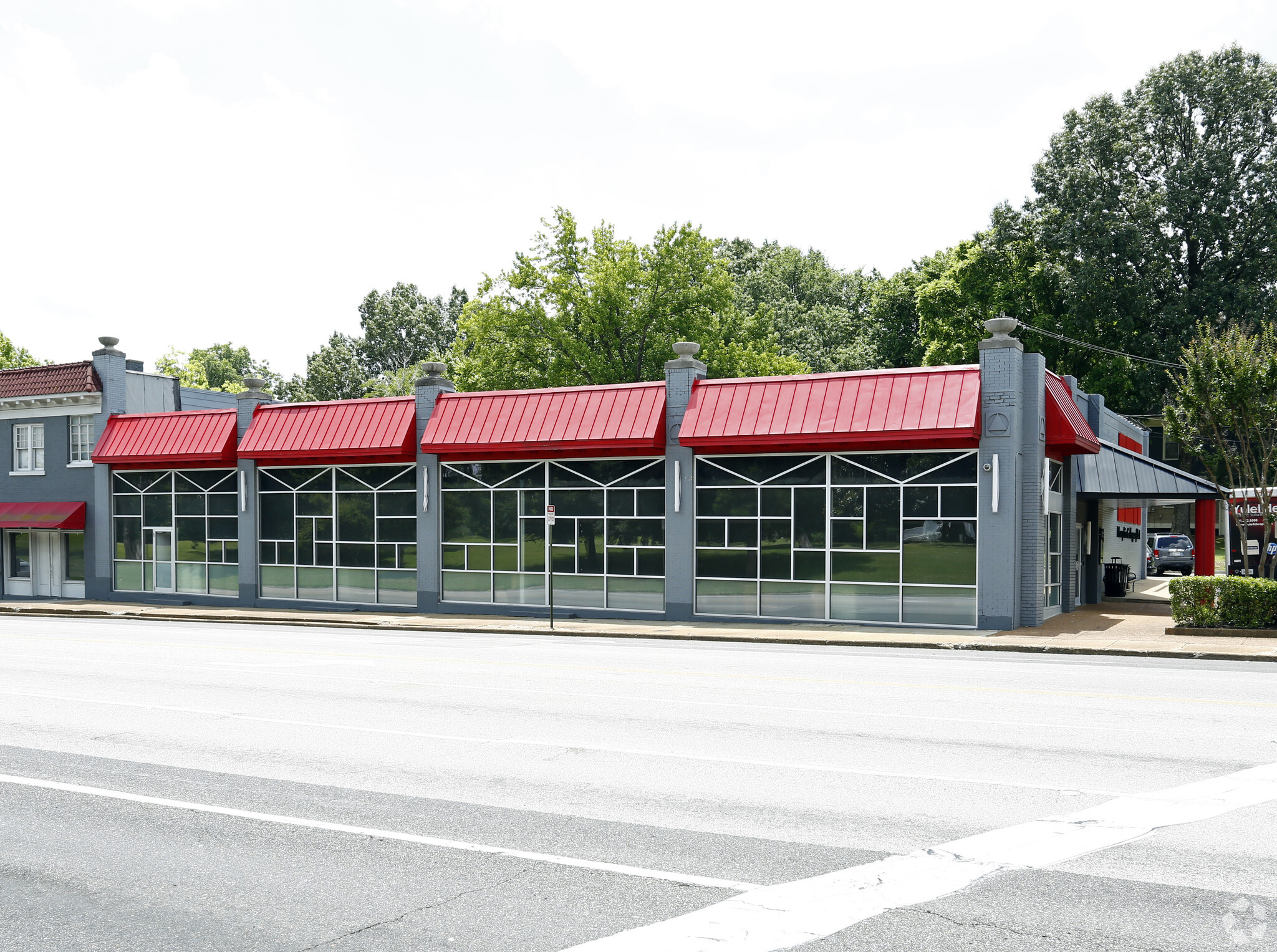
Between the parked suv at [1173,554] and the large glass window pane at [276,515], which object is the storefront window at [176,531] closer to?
the large glass window pane at [276,515]

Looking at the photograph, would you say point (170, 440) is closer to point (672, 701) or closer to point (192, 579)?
point (192, 579)

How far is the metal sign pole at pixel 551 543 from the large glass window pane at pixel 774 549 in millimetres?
4601

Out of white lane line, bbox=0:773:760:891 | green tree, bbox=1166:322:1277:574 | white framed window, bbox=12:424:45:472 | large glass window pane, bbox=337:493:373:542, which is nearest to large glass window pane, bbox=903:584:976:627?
green tree, bbox=1166:322:1277:574

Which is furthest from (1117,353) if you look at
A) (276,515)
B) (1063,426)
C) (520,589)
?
(276,515)

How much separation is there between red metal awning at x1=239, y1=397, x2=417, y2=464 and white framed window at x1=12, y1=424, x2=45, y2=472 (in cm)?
970

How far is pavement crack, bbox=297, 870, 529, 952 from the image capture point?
511 cm

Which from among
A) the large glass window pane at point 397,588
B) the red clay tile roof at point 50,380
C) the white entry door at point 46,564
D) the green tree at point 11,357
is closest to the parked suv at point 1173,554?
the large glass window pane at point 397,588

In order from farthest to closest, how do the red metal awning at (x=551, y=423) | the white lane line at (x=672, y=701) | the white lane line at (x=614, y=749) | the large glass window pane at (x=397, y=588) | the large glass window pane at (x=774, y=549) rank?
the large glass window pane at (x=397, y=588), the red metal awning at (x=551, y=423), the large glass window pane at (x=774, y=549), the white lane line at (x=672, y=701), the white lane line at (x=614, y=749)

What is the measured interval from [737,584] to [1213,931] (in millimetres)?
19297

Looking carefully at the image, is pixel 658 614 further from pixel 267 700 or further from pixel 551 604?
pixel 267 700

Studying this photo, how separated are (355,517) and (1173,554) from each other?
34.3 metres

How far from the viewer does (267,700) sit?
41.7 ft

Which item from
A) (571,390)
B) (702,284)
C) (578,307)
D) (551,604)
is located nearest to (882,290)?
(702,284)

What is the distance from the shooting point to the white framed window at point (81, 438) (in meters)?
34.0
